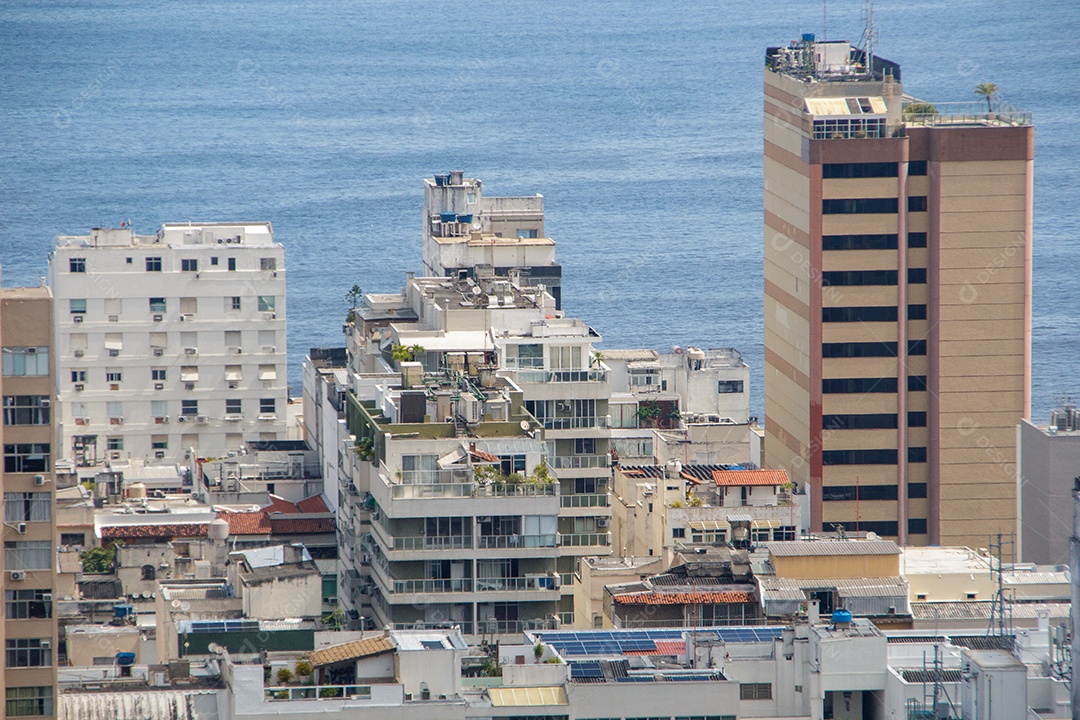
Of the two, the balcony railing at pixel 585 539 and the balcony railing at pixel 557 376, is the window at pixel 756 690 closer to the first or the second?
the balcony railing at pixel 585 539

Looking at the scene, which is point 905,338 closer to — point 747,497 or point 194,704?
point 747,497

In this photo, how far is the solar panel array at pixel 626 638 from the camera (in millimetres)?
76562

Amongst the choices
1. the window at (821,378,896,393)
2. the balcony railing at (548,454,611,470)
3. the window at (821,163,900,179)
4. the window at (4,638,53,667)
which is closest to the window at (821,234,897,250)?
the window at (821,163,900,179)

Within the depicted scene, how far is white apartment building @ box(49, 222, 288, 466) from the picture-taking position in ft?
457

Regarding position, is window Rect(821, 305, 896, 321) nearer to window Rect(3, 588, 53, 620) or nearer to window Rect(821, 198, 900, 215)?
window Rect(821, 198, 900, 215)

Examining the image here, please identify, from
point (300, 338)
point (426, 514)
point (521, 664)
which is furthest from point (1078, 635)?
point (300, 338)

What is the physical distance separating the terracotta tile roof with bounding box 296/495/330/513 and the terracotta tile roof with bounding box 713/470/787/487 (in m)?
18.9

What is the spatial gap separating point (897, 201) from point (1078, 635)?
62.3 meters

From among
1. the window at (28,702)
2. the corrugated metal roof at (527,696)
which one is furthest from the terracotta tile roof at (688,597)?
the window at (28,702)

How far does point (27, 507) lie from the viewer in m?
68.9

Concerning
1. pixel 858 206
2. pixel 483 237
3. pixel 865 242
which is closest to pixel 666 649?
pixel 865 242

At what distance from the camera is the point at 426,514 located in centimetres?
8844

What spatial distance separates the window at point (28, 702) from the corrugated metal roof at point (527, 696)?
11.8 metres

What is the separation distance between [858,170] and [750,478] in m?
24.8
